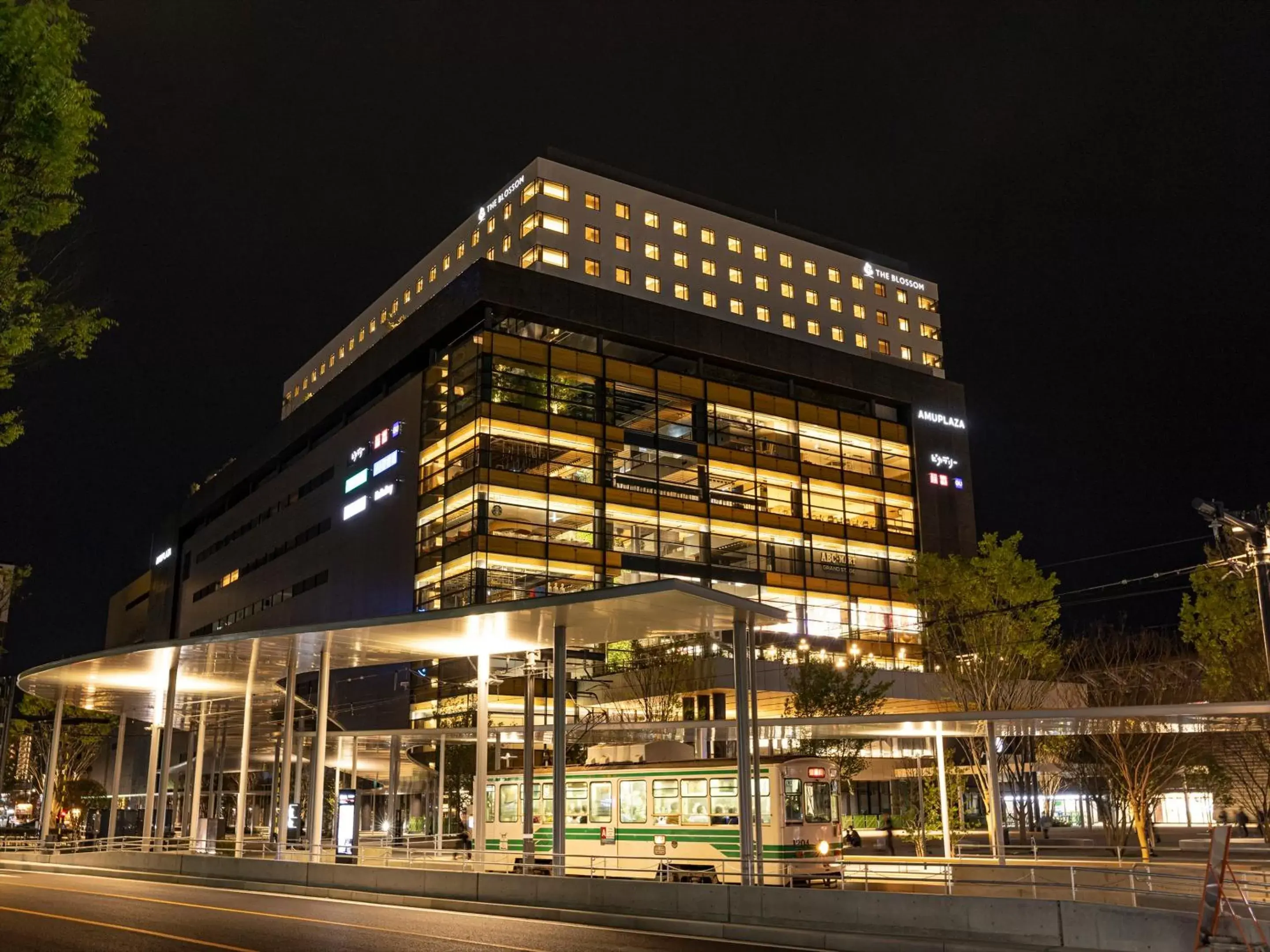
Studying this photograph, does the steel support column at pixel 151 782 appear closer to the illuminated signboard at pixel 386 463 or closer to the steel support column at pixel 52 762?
the steel support column at pixel 52 762

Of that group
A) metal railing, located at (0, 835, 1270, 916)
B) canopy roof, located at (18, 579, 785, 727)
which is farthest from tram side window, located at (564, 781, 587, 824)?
canopy roof, located at (18, 579, 785, 727)

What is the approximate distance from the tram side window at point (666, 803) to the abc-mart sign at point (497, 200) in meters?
67.8

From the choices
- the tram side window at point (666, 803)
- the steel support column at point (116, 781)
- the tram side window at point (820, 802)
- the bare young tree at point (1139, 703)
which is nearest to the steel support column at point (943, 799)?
the bare young tree at point (1139, 703)

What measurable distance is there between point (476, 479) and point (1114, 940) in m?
54.2

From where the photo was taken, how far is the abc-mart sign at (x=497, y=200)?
88000 millimetres

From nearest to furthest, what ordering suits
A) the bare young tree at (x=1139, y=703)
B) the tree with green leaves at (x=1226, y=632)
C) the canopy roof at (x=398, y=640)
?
the canopy roof at (x=398, y=640) → the tree with green leaves at (x=1226, y=632) → the bare young tree at (x=1139, y=703)

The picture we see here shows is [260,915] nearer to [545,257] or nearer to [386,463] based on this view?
[386,463]

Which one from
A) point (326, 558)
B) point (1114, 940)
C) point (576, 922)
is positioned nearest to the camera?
point (1114, 940)

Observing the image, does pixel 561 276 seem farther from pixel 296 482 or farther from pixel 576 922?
pixel 576 922

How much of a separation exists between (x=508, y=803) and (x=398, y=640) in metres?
7.67

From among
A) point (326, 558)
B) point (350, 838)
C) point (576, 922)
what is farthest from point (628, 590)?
point (326, 558)

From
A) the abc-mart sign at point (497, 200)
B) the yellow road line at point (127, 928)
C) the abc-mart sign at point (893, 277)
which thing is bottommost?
the yellow road line at point (127, 928)

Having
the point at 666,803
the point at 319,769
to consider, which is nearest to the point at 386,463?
the point at 319,769

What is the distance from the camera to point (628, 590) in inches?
839
